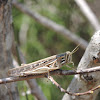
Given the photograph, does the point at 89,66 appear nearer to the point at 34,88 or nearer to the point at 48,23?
the point at 34,88

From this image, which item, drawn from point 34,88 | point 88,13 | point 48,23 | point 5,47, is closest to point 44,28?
point 48,23

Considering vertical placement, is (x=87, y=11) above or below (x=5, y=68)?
above

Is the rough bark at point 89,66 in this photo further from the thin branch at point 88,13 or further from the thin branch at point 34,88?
the thin branch at point 88,13

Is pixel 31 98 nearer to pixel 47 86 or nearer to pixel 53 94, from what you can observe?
pixel 47 86

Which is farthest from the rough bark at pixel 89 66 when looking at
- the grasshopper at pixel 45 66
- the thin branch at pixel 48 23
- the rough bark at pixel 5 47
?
the thin branch at pixel 48 23

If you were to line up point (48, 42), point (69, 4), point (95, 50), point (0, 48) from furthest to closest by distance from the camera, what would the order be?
1. point (48, 42)
2. point (69, 4)
3. point (0, 48)
4. point (95, 50)

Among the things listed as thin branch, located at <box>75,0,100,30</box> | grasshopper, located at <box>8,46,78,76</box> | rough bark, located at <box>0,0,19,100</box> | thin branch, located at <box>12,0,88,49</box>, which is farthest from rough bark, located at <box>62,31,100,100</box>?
thin branch, located at <box>75,0,100,30</box>

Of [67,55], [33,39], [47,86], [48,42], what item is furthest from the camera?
[48,42]

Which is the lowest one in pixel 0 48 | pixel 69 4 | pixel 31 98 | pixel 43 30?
pixel 31 98

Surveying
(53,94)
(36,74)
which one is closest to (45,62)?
(36,74)
